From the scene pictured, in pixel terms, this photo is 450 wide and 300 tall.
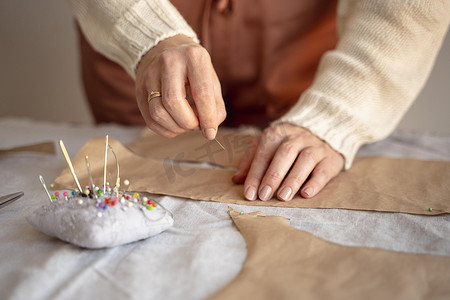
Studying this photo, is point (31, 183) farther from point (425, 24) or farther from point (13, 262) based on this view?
point (425, 24)

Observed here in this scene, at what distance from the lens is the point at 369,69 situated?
834mm

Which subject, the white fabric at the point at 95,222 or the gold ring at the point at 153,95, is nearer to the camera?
the white fabric at the point at 95,222

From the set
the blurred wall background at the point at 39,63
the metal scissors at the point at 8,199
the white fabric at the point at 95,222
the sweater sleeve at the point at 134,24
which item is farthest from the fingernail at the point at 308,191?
the blurred wall background at the point at 39,63

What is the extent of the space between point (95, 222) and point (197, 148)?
421 mm

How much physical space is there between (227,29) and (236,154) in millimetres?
360

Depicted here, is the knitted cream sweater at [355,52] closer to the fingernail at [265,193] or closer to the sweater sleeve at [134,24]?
the sweater sleeve at [134,24]

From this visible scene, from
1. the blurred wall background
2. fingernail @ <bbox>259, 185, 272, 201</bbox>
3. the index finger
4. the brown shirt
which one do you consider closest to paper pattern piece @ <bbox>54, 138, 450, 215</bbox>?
fingernail @ <bbox>259, 185, 272, 201</bbox>

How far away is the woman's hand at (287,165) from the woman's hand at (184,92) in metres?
0.12

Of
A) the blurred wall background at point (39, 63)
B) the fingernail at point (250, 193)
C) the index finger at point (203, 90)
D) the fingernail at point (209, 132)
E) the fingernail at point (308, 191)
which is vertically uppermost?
the index finger at point (203, 90)

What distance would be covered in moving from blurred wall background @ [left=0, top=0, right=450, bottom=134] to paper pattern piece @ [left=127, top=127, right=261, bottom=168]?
4.27 ft

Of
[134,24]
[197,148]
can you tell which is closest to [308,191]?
[197,148]

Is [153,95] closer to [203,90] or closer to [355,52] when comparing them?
[203,90]

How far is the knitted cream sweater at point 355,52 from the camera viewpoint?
0.80 m

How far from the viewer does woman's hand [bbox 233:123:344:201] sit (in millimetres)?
693
